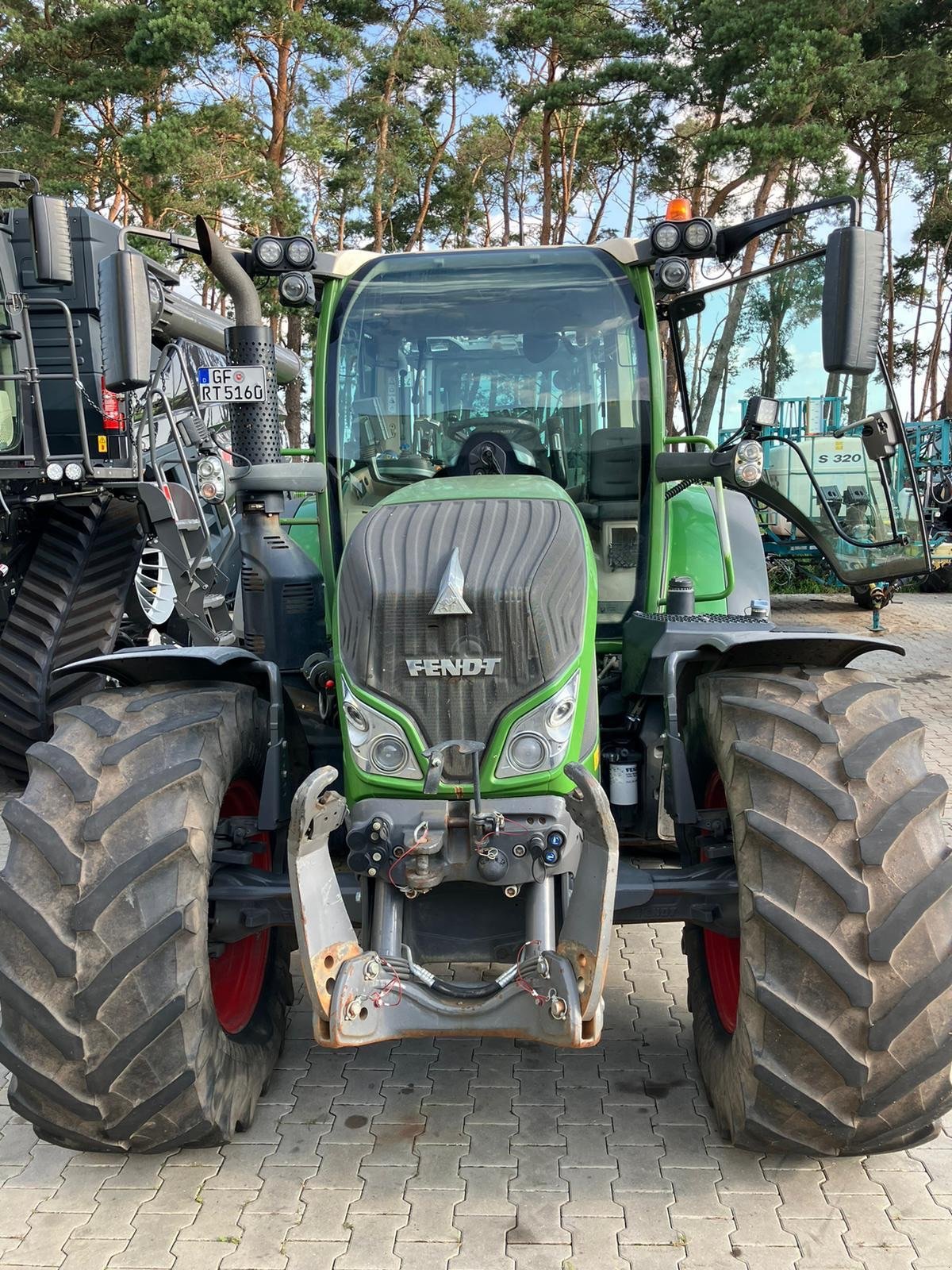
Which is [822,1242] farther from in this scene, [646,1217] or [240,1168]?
[240,1168]

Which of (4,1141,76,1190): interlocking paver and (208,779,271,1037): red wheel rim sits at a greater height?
(208,779,271,1037): red wheel rim

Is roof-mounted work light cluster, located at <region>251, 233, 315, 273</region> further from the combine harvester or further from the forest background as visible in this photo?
the forest background

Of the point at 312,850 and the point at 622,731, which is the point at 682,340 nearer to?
the point at 622,731

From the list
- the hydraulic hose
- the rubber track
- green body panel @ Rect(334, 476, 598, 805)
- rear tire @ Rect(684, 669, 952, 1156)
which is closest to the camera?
rear tire @ Rect(684, 669, 952, 1156)

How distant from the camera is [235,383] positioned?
4.22 metres

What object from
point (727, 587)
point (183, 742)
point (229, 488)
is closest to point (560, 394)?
point (727, 587)

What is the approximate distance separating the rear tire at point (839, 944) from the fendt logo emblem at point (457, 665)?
26.0 inches

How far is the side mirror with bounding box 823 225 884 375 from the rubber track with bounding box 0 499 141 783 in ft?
15.0

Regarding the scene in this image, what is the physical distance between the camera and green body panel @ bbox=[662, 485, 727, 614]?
4.33 m

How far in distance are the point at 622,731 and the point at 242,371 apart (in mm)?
1982

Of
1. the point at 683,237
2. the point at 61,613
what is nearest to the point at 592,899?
the point at 683,237

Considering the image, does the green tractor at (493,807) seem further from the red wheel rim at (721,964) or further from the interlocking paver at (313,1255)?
the interlocking paver at (313,1255)

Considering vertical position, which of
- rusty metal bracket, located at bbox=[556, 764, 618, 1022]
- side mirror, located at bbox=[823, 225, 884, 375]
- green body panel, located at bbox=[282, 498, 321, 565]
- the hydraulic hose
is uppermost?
the hydraulic hose

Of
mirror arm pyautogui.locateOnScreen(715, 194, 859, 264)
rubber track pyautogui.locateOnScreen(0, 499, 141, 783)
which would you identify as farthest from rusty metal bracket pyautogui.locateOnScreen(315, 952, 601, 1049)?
rubber track pyautogui.locateOnScreen(0, 499, 141, 783)
